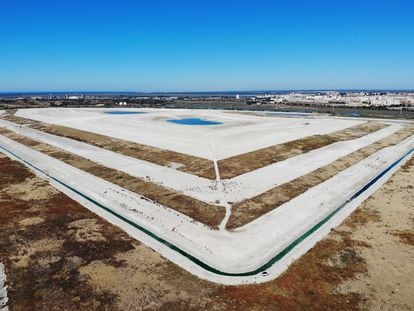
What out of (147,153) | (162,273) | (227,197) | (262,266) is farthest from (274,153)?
(162,273)

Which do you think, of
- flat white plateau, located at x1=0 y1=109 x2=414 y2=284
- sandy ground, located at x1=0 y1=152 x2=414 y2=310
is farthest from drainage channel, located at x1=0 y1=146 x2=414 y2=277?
sandy ground, located at x1=0 y1=152 x2=414 y2=310

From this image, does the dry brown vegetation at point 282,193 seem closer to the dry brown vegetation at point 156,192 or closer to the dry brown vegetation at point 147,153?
the dry brown vegetation at point 156,192

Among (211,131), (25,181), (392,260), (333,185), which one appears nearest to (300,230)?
(392,260)

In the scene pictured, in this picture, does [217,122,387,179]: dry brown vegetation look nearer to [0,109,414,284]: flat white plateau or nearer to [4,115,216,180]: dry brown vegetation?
[0,109,414,284]: flat white plateau

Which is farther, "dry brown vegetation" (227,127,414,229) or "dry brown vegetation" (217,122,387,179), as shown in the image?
"dry brown vegetation" (217,122,387,179)

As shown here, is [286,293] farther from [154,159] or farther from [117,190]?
[154,159]

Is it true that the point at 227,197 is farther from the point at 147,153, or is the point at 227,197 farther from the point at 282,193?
the point at 147,153
